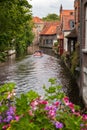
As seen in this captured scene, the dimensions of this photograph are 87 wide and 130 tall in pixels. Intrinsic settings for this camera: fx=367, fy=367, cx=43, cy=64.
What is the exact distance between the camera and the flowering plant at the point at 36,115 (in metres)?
4.30

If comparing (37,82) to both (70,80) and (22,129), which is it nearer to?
(70,80)

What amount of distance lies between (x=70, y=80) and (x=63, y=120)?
959 inches

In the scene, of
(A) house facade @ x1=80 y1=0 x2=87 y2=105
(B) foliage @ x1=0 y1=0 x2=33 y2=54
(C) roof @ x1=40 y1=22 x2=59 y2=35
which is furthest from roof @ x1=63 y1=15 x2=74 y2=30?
(A) house facade @ x1=80 y1=0 x2=87 y2=105

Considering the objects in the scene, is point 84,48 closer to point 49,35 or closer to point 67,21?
point 67,21

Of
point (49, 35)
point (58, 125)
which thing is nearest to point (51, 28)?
point (49, 35)

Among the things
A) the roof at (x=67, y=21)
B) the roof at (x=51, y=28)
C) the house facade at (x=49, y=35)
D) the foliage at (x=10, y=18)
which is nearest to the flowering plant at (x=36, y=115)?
the foliage at (x=10, y=18)

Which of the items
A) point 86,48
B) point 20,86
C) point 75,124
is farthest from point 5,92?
point 20,86

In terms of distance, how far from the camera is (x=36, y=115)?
→ 4.58m

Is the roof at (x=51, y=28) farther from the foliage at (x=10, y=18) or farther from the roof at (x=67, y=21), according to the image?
the foliage at (x=10, y=18)

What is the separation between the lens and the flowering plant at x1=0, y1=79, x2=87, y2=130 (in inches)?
169

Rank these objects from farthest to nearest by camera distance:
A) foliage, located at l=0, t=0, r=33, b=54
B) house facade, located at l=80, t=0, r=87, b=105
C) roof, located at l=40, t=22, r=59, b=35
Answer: roof, located at l=40, t=22, r=59, b=35, foliage, located at l=0, t=0, r=33, b=54, house facade, located at l=80, t=0, r=87, b=105

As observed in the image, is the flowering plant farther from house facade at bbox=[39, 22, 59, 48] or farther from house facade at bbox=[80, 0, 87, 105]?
house facade at bbox=[39, 22, 59, 48]

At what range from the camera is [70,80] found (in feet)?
94.8

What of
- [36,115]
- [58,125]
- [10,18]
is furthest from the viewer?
[10,18]
